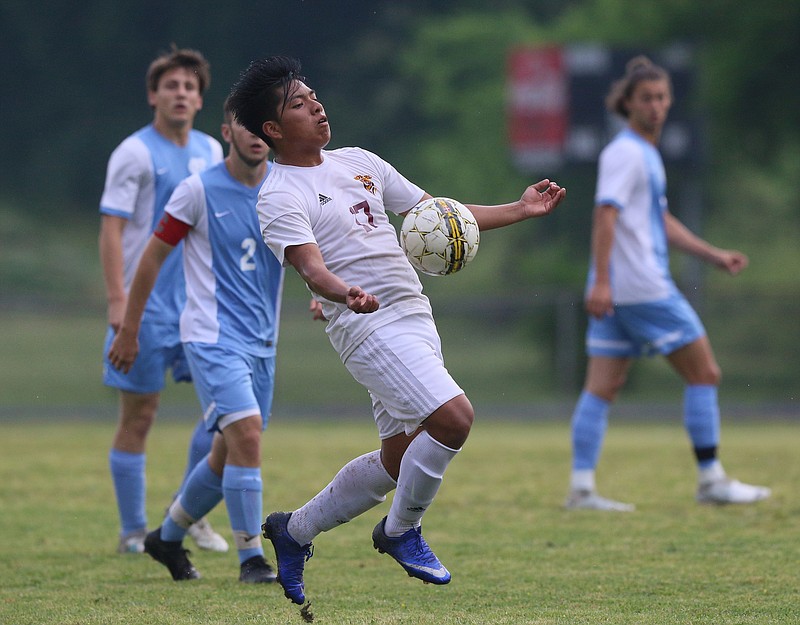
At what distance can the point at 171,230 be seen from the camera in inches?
231

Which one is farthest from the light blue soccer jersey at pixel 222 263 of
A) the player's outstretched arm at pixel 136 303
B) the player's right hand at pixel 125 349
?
the player's right hand at pixel 125 349

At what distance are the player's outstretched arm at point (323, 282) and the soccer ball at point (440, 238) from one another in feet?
0.90

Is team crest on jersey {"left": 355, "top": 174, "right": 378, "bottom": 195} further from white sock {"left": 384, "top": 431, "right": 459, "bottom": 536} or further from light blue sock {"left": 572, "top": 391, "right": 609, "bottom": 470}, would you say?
light blue sock {"left": 572, "top": 391, "right": 609, "bottom": 470}

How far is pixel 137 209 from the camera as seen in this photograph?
264 inches

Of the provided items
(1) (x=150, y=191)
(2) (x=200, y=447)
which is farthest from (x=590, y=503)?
(1) (x=150, y=191)

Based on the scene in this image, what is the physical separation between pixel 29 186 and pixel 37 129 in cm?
178

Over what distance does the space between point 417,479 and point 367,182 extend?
1.08m

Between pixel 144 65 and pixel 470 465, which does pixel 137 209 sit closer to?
pixel 470 465

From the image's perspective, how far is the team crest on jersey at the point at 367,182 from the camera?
16.4ft

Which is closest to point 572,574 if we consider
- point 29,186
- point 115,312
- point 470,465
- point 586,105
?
point 115,312

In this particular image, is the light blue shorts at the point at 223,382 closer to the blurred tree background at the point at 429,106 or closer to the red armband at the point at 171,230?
the red armband at the point at 171,230

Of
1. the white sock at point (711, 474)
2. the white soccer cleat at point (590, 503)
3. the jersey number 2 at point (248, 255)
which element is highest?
the jersey number 2 at point (248, 255)

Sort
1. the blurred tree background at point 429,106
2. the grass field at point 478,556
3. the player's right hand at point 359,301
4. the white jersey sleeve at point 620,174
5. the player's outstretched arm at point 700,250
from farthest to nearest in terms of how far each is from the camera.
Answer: the blurred tree background at point 429,106
the player's outstretched arm at point 700,250
the white jersey sleeve at point 620,174
the grass field at point 478,556
the player's right hand at point 359,301

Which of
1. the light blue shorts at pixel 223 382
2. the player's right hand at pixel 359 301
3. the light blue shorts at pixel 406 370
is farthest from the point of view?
the light blue shorts at pixel 223 382
